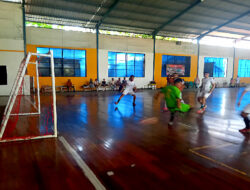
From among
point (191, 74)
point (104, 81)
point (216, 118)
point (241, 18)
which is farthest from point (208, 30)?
point (216, 118)

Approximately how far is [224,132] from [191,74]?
18.8 m

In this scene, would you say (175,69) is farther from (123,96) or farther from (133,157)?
(133,157)

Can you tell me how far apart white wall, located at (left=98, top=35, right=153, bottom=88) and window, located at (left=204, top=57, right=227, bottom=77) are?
802 cm

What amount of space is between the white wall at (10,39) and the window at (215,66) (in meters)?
19.8

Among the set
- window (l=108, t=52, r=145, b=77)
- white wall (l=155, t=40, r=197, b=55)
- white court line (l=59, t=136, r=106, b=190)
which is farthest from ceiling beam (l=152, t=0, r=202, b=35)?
white court line (l=59, t=136, r=106, b=190)

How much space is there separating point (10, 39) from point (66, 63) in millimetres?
4479

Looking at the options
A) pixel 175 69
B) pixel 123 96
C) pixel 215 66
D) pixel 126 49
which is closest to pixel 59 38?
pixel 126 49

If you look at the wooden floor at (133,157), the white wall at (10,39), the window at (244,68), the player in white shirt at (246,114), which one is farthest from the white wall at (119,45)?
the player in white shirt at (246,114)

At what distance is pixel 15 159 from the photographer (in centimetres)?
351

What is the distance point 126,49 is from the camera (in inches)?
752

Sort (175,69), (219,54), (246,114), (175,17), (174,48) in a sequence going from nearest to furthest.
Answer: (246,114)
(175,17)
(174,48)
(175,69)
(219,54)

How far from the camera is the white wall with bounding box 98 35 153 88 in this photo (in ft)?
59.5

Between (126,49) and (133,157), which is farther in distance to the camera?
(126,49)

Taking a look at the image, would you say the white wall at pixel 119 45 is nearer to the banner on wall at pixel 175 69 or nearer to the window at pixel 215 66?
the window at pixel 215 66
